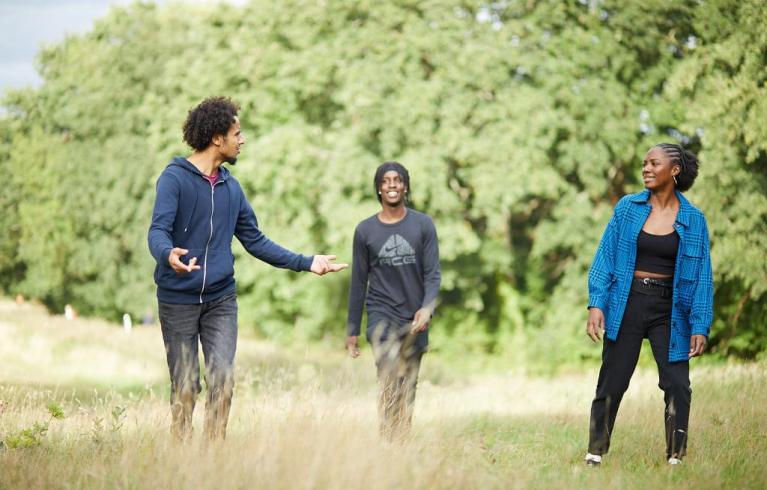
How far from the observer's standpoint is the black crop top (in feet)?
19.0

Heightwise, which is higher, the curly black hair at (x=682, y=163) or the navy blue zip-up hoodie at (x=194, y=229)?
the curly black hair at (x=682, y=163)

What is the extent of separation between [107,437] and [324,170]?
16.7 m

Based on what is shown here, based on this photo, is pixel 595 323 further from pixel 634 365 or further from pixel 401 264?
pixel 401 264

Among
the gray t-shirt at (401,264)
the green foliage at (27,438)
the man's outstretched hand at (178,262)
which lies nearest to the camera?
the man's outstretched hand at (178,262)

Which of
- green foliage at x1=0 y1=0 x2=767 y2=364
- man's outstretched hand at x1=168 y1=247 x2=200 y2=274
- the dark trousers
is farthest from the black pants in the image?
green foliage at x1=0 y1=0 x2=767 y2=364

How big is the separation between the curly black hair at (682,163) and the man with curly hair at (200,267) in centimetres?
279

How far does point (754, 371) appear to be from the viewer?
34.1 feet

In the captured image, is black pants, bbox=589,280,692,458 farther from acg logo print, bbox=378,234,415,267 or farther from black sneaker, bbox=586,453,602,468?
acg logo print, bbox=378,234,415,267

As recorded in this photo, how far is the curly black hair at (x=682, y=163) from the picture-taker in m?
5.88

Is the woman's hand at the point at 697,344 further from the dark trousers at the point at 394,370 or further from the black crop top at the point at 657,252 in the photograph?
the dark trousers at the point at 394,370

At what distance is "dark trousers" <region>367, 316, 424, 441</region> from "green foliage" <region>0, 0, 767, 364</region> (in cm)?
1238

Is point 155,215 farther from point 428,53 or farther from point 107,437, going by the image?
point 428,53

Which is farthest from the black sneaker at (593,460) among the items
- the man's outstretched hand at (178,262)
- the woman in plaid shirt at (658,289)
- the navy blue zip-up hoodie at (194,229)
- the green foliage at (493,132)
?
the green foliage at (493,132)

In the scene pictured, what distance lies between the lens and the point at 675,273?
5.77m
